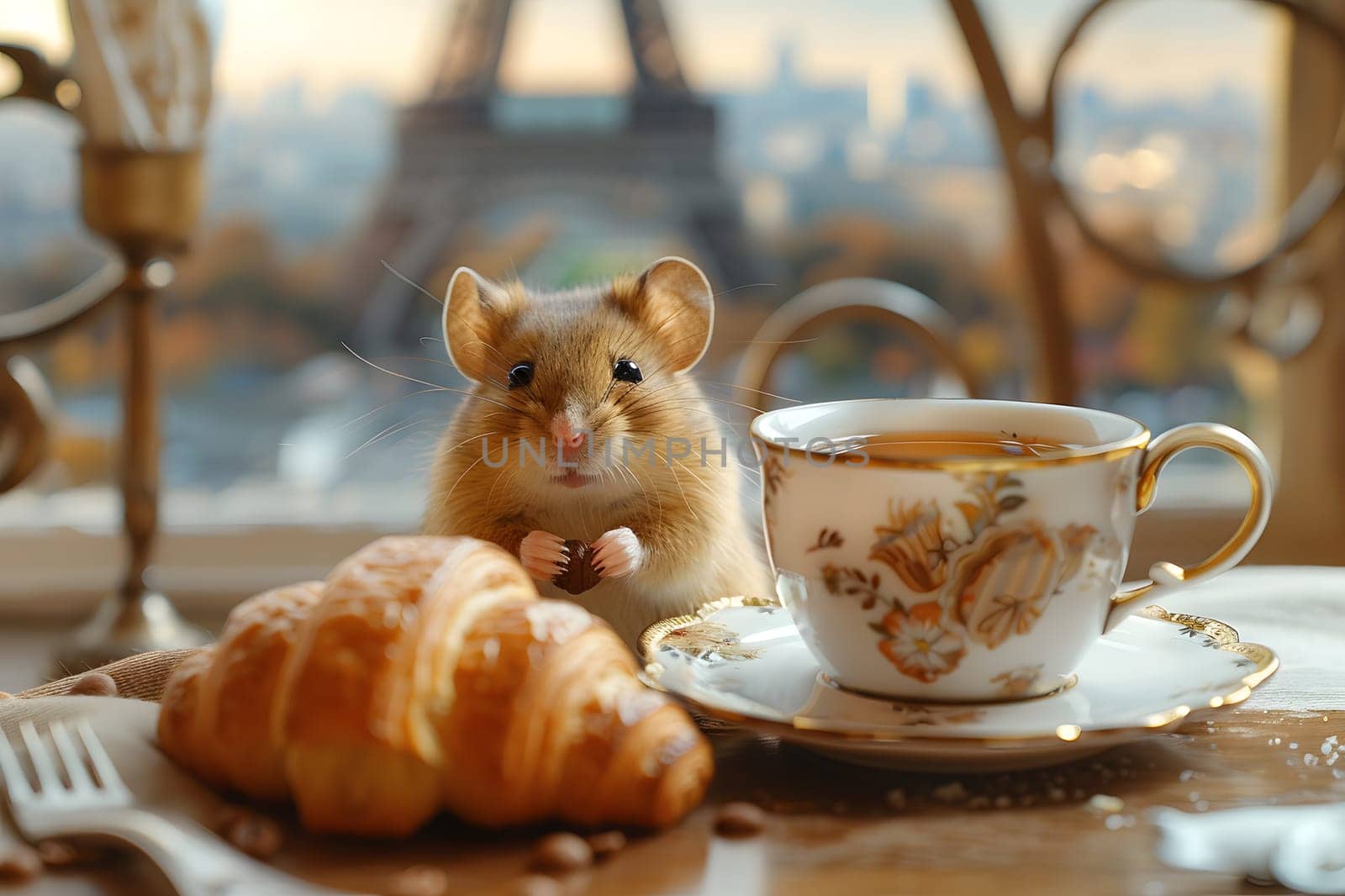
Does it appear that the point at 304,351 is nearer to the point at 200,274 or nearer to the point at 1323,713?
the point at 200,274

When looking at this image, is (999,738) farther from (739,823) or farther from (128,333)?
(128,333)

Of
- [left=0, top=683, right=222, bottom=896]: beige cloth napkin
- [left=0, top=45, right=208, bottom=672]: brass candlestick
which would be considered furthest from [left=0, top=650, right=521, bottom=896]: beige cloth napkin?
[left=0, top=45, right=208, bottom=672]: brass candlestick

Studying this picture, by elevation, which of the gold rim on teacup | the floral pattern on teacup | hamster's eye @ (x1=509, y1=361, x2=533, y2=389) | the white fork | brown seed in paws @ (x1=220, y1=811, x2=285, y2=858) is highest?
the gold rim on teacup

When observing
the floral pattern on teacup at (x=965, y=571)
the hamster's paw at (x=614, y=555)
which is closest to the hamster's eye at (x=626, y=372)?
the hamster's paw at (x=614, y=555)

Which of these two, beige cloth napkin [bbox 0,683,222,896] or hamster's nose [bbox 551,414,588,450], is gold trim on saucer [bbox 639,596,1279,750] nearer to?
hamster's nose [bbox 551,414,588,450]

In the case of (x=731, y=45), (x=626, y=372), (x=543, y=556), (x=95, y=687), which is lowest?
(x=95, y=687)

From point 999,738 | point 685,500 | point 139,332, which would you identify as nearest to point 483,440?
point 685,500

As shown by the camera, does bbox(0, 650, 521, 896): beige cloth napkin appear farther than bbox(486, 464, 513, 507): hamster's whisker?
No
